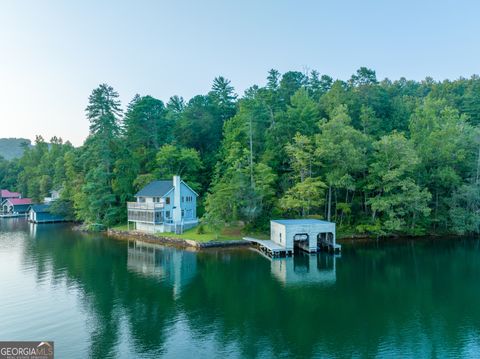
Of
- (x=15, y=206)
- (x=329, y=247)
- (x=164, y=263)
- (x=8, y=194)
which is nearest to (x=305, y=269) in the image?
(x=329, y=247)

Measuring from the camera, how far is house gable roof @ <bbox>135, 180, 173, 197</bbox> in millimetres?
47094

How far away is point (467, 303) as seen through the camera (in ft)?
73.5

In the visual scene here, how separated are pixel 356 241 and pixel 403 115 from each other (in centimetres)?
2636

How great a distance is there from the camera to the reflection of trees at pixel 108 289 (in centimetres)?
1808

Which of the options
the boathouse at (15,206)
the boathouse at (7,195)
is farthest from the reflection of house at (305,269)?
the boathouse at (7,195)

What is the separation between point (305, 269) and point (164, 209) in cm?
2214

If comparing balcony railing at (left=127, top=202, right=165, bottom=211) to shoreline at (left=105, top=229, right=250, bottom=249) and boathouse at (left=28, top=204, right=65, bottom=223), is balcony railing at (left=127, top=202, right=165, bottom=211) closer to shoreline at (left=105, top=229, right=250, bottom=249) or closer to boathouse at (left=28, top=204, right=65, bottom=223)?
shoreline at (left=105, top=229, right=250, bottom=249)

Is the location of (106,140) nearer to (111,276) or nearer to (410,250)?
(111,276)

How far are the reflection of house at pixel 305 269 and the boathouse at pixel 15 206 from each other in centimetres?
6762

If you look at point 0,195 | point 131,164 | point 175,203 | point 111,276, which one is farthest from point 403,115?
point 0,195

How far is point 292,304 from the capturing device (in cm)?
2214

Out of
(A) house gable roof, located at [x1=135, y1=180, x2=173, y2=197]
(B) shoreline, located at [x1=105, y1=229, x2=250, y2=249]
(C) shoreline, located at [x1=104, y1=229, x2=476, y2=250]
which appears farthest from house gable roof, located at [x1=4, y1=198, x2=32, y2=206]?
(A) house gable roof, located at [x1=135, y1=180, x2=173, y2=197]

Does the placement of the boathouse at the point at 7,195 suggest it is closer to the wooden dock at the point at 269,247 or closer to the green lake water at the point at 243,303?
the green lake water at the point at 243,303

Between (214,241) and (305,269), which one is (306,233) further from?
(214,241)
